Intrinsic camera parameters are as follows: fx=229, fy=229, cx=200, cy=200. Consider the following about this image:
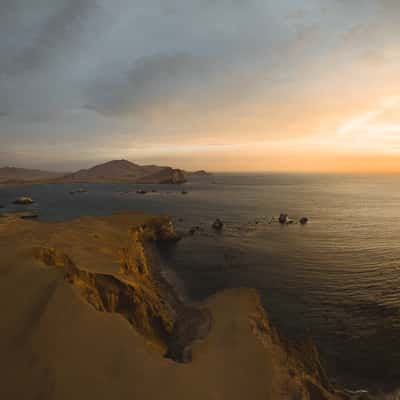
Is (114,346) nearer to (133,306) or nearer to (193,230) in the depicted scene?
(133,306)

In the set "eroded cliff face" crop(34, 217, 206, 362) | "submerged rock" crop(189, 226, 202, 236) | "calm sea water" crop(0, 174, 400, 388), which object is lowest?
"calm sea water" crop(0, 174, 400, 388)

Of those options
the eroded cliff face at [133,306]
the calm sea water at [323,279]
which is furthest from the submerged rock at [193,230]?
the eroded cliff face at [133,306]

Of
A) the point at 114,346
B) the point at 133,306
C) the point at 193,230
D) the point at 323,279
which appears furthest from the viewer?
the point at 193,230

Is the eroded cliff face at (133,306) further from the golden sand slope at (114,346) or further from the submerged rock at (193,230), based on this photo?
the submerged rock at (193,230)

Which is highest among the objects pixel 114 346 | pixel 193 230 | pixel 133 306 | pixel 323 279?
pixel 114 346

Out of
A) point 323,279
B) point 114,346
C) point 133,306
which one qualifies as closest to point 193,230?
point 323,279

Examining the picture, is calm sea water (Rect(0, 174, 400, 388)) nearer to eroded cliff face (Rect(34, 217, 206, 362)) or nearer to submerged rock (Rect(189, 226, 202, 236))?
submerged rock (Rect(189, 226, 202, 236))

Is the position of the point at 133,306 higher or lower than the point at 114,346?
lower

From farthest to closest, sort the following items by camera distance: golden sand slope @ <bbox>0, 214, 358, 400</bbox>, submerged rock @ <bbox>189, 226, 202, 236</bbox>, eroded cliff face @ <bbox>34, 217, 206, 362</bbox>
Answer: submerged rock @ <bbox>189, 226, 202, 236</bbox> → eroded cliff face @ <bbox>34, 217, 206, 362</bbox> → golden sand slope @ <bbox>0, 214, 358, 400</bbox>

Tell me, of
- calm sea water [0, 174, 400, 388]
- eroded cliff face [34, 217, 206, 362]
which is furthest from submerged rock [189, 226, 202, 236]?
eroded cliff face [34, 217, 206, 362]
